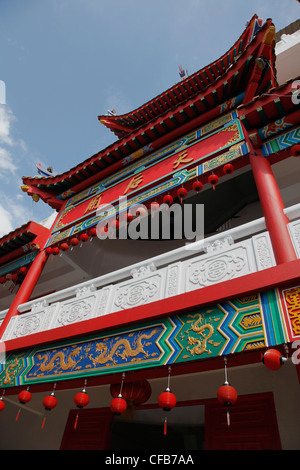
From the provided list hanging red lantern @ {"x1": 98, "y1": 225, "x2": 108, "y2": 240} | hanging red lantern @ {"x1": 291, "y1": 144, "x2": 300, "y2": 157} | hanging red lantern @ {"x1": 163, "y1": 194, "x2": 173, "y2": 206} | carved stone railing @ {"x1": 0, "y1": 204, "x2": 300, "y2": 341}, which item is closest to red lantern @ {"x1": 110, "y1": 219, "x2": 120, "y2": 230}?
hanging red lantern @ {"x1": 98, "y1": 225, "x2": 108, "y2": 240}

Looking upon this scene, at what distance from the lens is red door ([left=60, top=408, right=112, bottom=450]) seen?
184 inches

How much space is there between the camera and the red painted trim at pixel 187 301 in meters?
2.75

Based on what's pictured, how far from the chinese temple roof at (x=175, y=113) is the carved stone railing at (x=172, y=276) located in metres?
3.02

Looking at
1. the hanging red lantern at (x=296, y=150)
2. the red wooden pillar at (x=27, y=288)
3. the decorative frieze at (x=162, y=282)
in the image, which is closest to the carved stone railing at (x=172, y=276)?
the decorative frieze at (x=162, y=282)

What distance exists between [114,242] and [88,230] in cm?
246

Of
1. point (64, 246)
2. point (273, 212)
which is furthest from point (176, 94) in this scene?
point (273, 212)

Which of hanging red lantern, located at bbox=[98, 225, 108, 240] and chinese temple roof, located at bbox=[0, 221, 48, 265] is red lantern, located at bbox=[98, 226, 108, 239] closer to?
hanging red lantern, located at bbox=[98, 225, 108, 240]

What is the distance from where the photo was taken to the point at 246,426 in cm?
369

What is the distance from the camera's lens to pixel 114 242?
877 centimetres

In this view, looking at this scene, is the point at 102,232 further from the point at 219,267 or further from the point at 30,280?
the point at 219,267

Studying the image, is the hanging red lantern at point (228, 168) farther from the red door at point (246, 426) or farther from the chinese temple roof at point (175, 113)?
the red door at point (246, 426)

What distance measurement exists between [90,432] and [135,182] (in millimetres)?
4616

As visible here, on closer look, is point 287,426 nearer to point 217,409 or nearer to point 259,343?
point 217,409

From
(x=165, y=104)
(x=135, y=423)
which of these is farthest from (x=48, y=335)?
(x=165, y=104)
